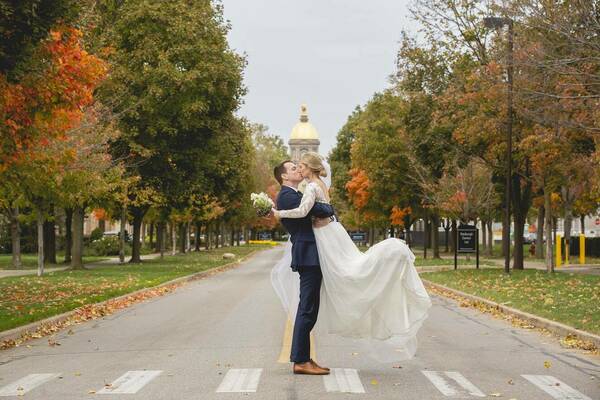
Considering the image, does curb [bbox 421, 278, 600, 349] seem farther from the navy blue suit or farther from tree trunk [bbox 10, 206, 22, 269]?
tree trunk [bbox 10, 206, 22, 269]

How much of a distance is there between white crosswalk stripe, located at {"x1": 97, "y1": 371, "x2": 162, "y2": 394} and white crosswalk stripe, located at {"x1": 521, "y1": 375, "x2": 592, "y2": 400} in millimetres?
3823

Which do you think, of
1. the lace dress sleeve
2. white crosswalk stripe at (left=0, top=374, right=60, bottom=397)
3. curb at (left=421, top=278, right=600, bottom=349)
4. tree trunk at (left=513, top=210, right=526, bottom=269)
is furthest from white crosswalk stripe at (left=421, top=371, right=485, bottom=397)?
tree trunk at (left=513, top=210, right=526, bottom=269)

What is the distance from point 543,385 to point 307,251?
8.79 ft

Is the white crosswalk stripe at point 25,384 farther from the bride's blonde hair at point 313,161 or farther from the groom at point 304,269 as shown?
the bride's blonde hair at point 313,161

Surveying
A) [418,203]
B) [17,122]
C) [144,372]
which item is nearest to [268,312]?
[17,122]

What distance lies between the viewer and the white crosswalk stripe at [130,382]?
846cm

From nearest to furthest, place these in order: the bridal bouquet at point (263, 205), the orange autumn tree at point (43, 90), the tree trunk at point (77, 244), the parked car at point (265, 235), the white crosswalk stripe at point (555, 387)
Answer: the white crosswalk stripe at point (555, 387) < the bridal bouquet at point (263, 205) < the orange autumn tree at point (43, 90) < the tree trunk at point (77, 244) < the parked car at point (265, 235)

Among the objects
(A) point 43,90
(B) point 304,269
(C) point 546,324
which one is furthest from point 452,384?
(A) point 43,90

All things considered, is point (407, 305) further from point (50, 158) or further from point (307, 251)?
point (50, 158)

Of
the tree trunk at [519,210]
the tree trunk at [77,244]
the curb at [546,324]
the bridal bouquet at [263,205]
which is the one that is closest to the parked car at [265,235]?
the tree trunk at [77,244]

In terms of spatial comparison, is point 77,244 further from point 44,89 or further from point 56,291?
point 44,89

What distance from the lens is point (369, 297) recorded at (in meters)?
9.38

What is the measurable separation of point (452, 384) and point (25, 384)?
4187 mm

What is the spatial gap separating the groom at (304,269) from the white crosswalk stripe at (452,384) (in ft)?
3.63
